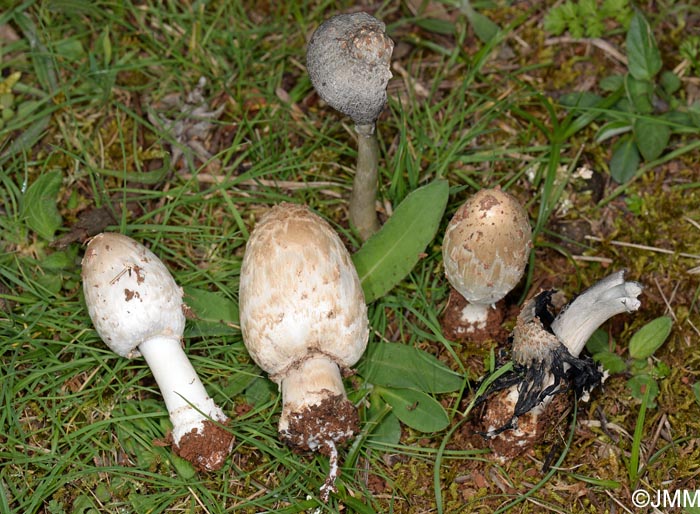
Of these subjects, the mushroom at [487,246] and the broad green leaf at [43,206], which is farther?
the broad green leaf at [43,206]

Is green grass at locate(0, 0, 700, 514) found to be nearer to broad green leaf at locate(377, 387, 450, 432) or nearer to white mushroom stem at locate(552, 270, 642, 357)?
broad green leaf at locate(377, 387, 450, 432)

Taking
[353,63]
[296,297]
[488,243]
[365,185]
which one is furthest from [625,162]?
[296,297]

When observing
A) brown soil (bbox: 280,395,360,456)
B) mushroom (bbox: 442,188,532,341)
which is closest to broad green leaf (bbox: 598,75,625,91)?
mushroom (bbox: 442,188,532,341)

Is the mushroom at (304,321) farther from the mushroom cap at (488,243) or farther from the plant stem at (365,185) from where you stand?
the mushroom cap at (488,243)

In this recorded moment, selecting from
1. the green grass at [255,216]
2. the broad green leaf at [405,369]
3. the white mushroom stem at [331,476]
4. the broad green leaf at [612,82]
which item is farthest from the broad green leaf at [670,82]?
the white mushroom stem at [331,476]

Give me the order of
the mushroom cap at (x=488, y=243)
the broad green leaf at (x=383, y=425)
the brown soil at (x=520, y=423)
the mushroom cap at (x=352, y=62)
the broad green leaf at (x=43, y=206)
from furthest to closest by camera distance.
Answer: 1. the broad green leaf at (x=43, y=206)
2. the broad green leaf at (x=383, y=425)
3. the brown soil at (x=520, y=423)
4. the mushroom cap at (x=488, y=243)
5. the mushroom cap at (x=352, y=62)

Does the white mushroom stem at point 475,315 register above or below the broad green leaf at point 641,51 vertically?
below

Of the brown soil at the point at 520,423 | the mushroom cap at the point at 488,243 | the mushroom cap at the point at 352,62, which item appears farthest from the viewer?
the brown soil at the point at 520,423

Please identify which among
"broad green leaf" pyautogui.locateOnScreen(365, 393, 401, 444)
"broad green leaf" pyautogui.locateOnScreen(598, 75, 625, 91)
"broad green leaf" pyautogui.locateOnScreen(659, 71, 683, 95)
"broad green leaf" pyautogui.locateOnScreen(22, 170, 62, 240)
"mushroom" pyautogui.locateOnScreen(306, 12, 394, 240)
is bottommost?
"broad green leaf" pyautogui.locateOnScreen(365, 393, 401, 444)
